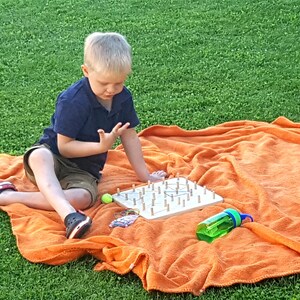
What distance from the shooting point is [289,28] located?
26.8 ft

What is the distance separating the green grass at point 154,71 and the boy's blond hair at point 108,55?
100 centimetres

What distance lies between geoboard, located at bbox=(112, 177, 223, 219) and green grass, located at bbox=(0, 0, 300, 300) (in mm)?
597

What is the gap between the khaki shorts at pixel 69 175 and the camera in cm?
435

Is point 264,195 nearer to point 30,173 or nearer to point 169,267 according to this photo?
point 169,267

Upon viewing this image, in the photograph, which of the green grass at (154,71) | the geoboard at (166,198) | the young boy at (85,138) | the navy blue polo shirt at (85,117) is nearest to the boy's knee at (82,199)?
the young boy at (85,138)

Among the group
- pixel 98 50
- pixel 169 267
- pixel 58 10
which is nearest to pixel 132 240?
pixel 169 267

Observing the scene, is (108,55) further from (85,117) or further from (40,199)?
(40,199)

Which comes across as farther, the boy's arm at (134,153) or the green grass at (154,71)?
the boy's arm at (134,153)

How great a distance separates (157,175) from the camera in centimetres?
471

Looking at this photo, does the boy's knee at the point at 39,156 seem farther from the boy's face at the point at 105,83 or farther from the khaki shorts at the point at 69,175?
the boy's face at the point at 105,83

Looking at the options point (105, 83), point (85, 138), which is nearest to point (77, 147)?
point (85, 138)

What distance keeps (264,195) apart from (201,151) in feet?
2.69

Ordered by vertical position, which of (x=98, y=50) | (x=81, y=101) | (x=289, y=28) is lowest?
(x=289, y=28)

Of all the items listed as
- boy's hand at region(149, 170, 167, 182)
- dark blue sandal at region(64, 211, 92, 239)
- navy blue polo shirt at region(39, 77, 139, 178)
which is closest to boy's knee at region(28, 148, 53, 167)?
navy blue polo shirt at region(39, 77, 139, 178)
